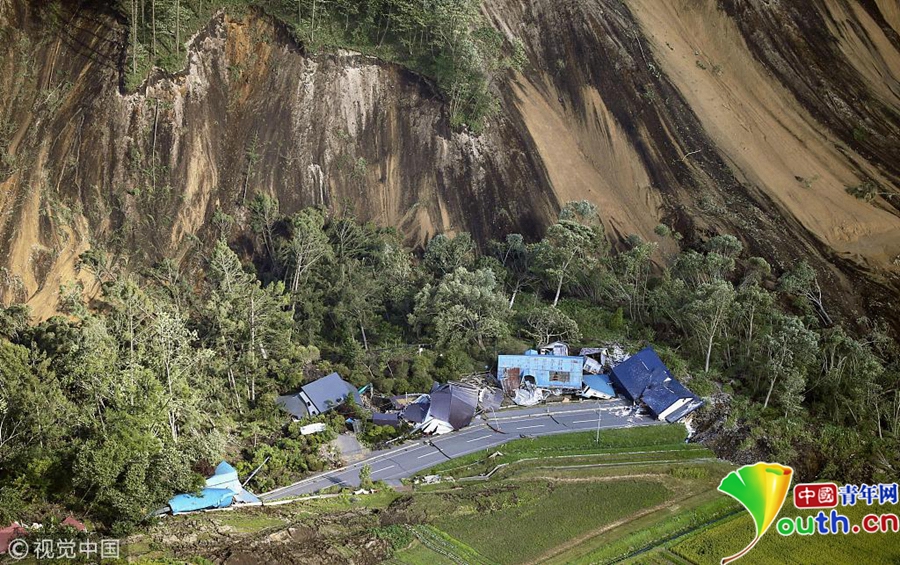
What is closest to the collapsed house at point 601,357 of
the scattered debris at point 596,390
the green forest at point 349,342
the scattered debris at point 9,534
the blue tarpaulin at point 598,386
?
the blue tarpaulin at point 598,386

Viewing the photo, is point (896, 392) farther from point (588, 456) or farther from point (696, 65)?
point (696, 65)

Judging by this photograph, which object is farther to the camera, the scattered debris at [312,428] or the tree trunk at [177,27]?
the tree trunk at [177,27]

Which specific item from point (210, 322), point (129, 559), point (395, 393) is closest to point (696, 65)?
point (395, 393)

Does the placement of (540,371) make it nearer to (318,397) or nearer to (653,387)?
(653,387)

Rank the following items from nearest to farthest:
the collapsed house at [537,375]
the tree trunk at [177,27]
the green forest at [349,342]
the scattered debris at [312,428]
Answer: the green forest at [349,342], the scattered debris at [312,428], the collapsed house at [537,375], the tree trunk at [177,27]

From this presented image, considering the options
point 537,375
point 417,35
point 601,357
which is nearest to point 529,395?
point 537,375

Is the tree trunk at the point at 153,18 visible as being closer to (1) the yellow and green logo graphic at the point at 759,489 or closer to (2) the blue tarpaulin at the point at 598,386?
(2) the blue tarpaulin at the point at 598,386

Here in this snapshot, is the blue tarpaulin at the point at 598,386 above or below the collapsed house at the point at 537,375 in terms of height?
below
